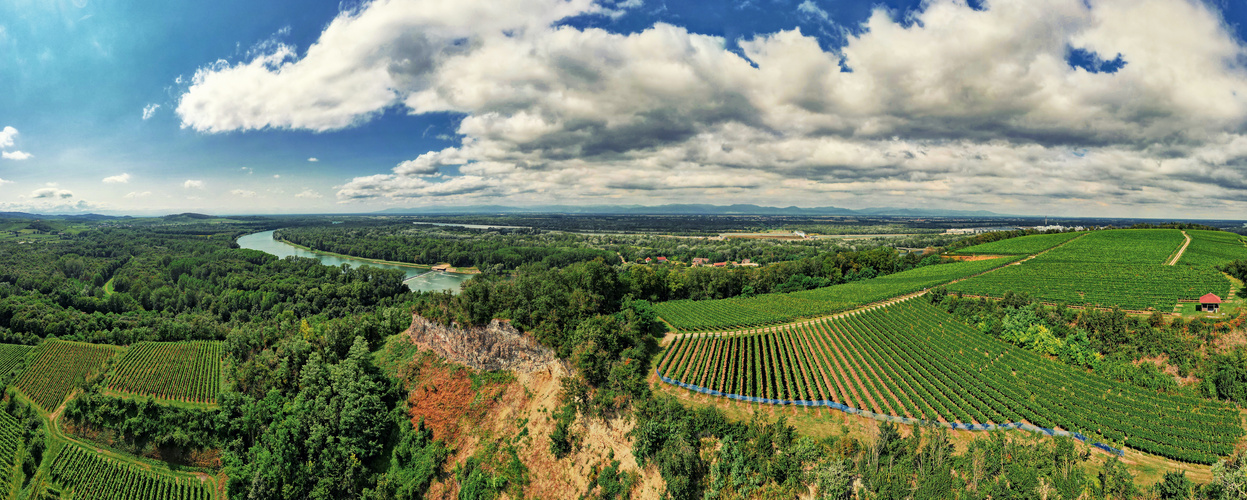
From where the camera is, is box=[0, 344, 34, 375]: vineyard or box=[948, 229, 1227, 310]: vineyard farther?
box=[0, 344, 34, 375]: vineyard

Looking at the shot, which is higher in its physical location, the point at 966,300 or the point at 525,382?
the point at 966,300

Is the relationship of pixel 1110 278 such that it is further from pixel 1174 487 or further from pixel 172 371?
pixel 172 371

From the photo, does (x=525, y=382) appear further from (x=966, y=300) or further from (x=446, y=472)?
(x=966, y=300)

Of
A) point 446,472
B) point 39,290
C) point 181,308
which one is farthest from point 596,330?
point 39,290

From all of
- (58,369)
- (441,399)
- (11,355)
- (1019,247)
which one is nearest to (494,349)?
(441,399)

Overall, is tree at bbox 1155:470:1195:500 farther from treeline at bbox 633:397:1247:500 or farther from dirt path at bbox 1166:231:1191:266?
dirt path at bbox 1166:231:1191:266

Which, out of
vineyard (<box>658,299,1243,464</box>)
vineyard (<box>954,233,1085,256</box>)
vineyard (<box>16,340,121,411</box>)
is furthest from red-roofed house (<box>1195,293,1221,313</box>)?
vineyard (<box>16,340,121,411</box>)

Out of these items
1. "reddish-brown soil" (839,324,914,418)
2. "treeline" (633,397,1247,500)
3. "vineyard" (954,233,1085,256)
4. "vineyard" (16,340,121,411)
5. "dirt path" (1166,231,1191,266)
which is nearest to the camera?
"treeline" (633,397,1247,500)
